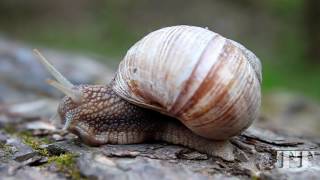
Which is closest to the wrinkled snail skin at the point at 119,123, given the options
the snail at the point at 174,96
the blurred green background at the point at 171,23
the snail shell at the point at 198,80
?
the snail at the point at 174,96

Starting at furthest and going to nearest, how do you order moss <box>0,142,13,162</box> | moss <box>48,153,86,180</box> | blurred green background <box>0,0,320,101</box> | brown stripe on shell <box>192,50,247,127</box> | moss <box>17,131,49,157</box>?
1. blurred green background <box>0,0,320,101</box>
2. moss <box>17,131,49,157</box>
3. moss <box>0,142,13,162</box>
4. brown stripe on shell <box>192,50,247,127</box>
5. moss <box>48,153,86,180</box>

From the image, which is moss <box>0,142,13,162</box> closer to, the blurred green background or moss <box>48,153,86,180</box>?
moss <box>48,153,86,180</box>

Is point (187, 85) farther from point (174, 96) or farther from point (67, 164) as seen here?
point (67, 164)

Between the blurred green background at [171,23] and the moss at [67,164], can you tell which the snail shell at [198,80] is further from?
the blurred green background at [171,23]

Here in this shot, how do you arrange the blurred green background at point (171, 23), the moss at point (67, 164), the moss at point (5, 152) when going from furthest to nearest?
1. the blurred green background at point (171, 23)
2. the moss at point (5, 152)
3. the moss at point (67, 164)

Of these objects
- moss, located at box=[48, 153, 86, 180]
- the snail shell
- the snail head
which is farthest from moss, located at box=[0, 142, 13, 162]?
the snail shell

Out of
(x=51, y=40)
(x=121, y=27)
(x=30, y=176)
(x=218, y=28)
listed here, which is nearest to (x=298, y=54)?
(x=218, y=28)
